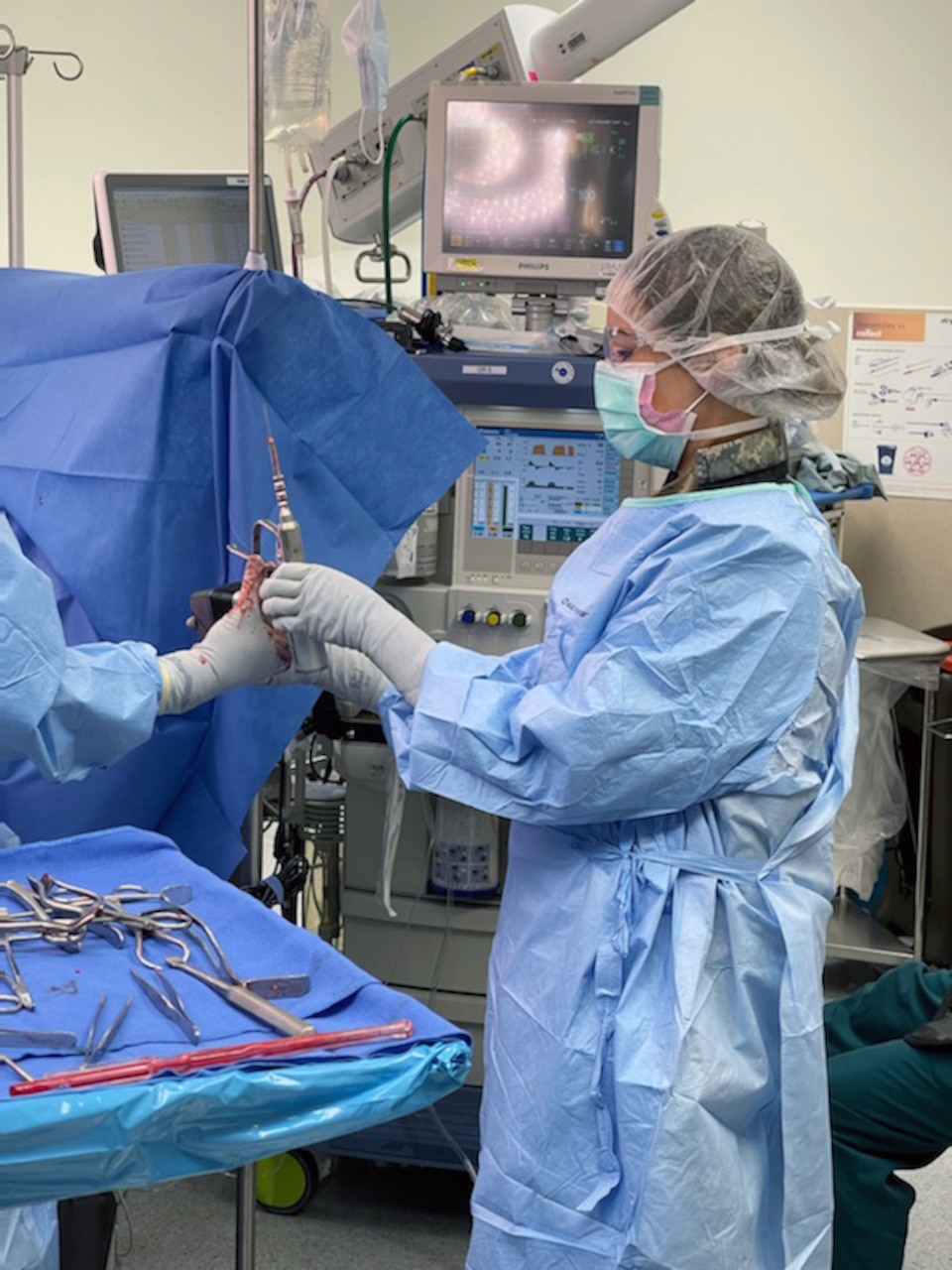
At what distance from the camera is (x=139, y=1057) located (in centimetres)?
107

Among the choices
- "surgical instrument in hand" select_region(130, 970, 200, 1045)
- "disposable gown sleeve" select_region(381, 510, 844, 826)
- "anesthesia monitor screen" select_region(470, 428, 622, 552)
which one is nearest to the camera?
"surgical instrument in hand" select_region(130, 970, 200, 1045)

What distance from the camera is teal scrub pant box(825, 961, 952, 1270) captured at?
6.95 ft

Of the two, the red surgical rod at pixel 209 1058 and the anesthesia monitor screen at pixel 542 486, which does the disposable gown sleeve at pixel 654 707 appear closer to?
the red surgical rod at pixel 209 1058

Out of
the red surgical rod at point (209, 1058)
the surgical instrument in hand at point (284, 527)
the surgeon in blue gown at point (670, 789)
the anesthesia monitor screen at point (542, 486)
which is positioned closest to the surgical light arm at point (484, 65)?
the anesthesia monitor screen at point (542, 486)

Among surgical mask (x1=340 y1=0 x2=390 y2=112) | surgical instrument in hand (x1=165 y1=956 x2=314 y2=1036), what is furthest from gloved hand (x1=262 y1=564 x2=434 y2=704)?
surgical mask (x1=340 y1=0 x2=390 y2=112)

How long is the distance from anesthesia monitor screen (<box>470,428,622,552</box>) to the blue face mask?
0.65m

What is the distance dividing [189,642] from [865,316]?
2951 mm

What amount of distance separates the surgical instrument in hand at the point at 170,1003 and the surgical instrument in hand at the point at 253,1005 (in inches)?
1.1

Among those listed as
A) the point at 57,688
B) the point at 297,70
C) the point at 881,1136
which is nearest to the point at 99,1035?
the point at 57,688

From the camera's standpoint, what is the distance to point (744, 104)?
17.1 ft

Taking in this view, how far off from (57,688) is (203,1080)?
0.48 metres

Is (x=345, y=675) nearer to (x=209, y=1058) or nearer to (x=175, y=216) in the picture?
(x=209, y=1058)

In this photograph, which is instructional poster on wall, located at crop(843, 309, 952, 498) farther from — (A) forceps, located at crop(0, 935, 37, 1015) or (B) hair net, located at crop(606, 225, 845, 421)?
(A) forceps, located at crop(0, 935, 37, 1015)

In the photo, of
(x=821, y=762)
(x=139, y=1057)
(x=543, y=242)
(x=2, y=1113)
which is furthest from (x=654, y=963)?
(x=543, y=242)
